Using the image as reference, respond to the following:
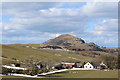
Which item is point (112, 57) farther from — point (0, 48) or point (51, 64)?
point (0, 48)

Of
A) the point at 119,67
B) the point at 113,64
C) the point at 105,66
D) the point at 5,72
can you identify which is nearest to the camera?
the point at 5,72

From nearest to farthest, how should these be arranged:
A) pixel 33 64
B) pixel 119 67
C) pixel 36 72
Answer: pixel 36 72
pixel 33 64
pixel 119 67

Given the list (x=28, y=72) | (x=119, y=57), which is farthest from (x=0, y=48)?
(x=28, y=72)

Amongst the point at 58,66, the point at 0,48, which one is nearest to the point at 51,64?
the point at 58,66

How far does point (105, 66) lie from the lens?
113 metres

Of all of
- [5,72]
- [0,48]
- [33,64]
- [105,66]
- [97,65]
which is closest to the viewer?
[5,72]

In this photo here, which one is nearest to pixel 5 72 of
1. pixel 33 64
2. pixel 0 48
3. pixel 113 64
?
pixel 33 64

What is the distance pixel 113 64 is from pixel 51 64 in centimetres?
2615

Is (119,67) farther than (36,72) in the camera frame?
Yes

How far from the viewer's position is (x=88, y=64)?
11812cm

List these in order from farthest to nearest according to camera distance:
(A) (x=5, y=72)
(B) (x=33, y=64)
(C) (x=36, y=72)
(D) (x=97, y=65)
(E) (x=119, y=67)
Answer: (D) (x=97, y=65) < (E) (x=119, y=67) < (B) (x=33, y=64) < (C) (x=36, y=72) < (A) (x=5, y=72)

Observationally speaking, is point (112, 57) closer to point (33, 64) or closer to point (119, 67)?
point (119, 67)

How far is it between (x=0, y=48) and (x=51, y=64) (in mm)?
79841

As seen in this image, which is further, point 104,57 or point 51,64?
point 104,57
